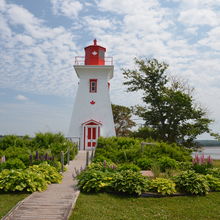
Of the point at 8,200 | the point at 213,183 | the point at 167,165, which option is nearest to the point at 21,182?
the point at 8,200

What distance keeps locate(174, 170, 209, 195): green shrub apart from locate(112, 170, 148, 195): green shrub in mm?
1092

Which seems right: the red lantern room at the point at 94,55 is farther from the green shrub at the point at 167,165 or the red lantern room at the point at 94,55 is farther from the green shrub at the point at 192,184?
the green shrub at the point at 192,184

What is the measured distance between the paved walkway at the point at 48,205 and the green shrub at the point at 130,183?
3.90 ft

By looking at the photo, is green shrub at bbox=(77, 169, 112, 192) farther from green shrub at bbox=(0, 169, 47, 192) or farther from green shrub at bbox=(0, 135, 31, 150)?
green shrub at bbox=(0, 135, 31, 150)

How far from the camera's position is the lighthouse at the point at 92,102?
2211 cm

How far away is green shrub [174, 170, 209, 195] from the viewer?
24.6 ft

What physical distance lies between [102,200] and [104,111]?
15.8 meters

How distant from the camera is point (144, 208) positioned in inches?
255

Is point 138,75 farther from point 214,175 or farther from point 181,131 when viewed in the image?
point 214,175

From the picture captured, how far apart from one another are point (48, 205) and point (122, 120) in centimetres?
2632

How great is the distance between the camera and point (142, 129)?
84.9ft

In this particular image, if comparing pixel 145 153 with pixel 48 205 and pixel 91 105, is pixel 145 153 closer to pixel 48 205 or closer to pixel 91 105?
pixel 48 205

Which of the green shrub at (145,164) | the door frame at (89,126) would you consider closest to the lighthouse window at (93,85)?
the door frame at (89,126)

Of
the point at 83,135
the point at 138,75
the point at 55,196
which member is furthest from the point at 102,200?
the point at 138,75
